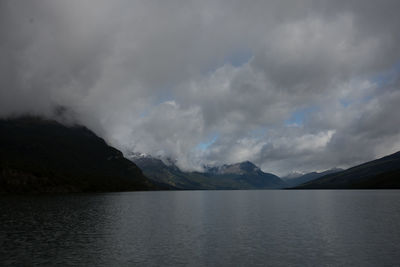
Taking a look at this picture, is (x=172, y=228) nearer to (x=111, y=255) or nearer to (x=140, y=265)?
(x=111, y=255)

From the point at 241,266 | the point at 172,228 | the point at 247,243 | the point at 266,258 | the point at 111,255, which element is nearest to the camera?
the point at 241,266

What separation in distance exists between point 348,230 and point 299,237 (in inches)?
686

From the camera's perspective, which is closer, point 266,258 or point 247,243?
point 266,258

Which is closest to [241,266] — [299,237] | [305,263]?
[305,263]

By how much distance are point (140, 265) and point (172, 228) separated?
3710cm

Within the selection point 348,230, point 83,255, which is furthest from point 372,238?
point 83,255

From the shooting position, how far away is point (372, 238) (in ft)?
203

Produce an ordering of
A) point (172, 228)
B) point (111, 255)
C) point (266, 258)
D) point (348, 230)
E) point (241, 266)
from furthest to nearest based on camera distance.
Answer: point (172, 228), point (348, 230), point (111, 255), point (266, 258), point (241, 266)

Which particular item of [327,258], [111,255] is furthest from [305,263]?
[111,255]

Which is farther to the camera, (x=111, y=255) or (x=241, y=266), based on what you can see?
(x=111, y=255)

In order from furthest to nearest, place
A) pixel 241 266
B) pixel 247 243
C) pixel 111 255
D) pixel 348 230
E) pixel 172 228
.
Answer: pixel 172 228, pixel 348 230, pixel 247 243, pixel 111 255, pixel 241 266

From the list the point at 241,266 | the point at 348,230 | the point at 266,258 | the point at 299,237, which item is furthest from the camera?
the point at 348,230

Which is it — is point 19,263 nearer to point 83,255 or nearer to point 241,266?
point 83,255

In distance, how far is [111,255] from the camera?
49875mm
